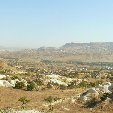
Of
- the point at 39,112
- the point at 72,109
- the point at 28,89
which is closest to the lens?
the point at 39,112

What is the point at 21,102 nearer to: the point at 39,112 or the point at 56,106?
the point at 56,106

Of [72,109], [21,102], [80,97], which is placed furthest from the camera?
[80,97]

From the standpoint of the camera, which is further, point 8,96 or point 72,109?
point 8,96

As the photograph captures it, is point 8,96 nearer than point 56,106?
No

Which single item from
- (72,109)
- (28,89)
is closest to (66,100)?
(72,109)

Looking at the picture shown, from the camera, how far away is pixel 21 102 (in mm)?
48781

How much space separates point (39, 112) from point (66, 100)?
11.5 m

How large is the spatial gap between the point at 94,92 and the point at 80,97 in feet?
8.60

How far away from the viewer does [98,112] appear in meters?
42.4

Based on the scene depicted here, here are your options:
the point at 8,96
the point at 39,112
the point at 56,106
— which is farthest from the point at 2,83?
the point at 39,112

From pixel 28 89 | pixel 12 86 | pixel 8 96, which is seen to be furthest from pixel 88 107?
pixel 12 86

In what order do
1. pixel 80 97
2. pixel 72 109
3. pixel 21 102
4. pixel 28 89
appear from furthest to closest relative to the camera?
pixel 28 89 → pixel 80 97 → pixel 21 102 → pixel 72 109

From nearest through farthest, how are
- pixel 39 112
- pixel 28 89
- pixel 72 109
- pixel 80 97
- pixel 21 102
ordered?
1. pixel 39 112
2. pixel 72 109
3. pixel 21 102
4. pixel 80 97
5. pixel 28 89

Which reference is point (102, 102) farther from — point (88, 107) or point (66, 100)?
point (66, 100)
